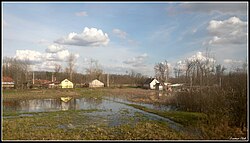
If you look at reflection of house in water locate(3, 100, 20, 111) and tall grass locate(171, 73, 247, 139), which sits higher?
tall grass locate(171, 73, 247, 139)

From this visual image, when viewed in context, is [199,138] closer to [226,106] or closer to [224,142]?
[224,142]

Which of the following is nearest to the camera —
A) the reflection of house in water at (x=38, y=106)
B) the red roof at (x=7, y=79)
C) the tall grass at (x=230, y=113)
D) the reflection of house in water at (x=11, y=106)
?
the tall grass at (x=230, y=113)

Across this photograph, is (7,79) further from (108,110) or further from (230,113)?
(230,113)

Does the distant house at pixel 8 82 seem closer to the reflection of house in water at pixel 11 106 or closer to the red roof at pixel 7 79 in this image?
the red roof at pixel 7 79

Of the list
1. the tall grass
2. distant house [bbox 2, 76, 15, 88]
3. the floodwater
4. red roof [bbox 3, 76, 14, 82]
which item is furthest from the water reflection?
red roof [bbox 3, 76, 14, 82]

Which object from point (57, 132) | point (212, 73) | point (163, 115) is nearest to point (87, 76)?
point (212, 73)

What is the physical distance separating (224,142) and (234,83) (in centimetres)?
430

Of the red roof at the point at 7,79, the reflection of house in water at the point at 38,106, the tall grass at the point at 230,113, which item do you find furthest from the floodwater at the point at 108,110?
the red roof at the point at 7,79

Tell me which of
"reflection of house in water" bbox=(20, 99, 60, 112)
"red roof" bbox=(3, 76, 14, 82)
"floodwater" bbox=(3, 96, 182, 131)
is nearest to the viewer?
"floodwater" bbox=(3, 96, 182, 131)

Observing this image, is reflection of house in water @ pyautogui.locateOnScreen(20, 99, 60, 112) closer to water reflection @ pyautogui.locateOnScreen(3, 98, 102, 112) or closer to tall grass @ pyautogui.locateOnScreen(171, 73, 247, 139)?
water reflection @ pyautogui.locateOnScreen(3, 98, 102, 112)

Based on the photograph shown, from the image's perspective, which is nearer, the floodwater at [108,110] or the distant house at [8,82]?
the floodwater at [108,110]

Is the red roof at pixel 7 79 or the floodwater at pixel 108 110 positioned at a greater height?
the red roof at pixel 7 79

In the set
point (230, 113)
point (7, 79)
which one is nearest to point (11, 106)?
point (230, 113)

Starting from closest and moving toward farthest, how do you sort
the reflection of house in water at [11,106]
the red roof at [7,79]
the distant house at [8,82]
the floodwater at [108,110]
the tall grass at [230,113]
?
the tall grass at [230,113]
the floodwater at [108,110]
the reflection of house in water at [11,106]
the distant house at [8,82]
the red roof at [7,79]
